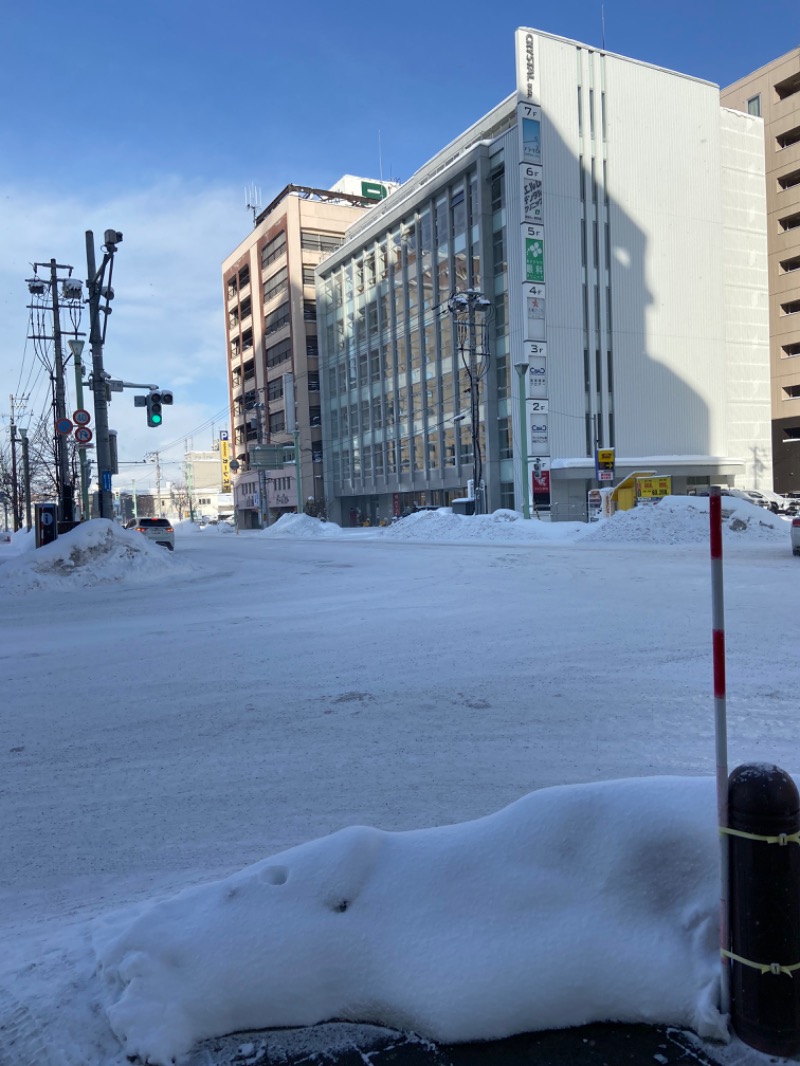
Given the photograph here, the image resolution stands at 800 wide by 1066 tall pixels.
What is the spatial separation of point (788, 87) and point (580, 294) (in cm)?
3274

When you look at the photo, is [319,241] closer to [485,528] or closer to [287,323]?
[287,323]

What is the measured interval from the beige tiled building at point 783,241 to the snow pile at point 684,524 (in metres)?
38.4

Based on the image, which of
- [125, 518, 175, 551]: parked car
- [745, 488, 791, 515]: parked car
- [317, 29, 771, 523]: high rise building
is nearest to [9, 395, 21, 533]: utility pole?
[125, 518, 175, 551]: parked car

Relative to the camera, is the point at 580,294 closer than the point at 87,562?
No

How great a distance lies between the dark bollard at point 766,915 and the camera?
2432 mm

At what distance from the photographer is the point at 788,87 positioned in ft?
207

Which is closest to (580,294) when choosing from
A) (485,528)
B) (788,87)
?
(485,528)

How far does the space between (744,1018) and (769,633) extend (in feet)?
23.2

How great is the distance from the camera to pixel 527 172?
4662 cm

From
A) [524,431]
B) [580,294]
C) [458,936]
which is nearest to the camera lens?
[458,936]

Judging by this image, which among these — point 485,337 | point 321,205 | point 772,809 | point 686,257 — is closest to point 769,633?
point 772,809

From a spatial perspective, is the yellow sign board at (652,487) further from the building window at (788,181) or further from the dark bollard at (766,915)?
the building window at (788,181)

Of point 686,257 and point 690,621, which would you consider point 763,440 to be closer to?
point 686,257

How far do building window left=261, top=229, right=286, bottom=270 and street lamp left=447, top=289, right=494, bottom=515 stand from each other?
116 ft
